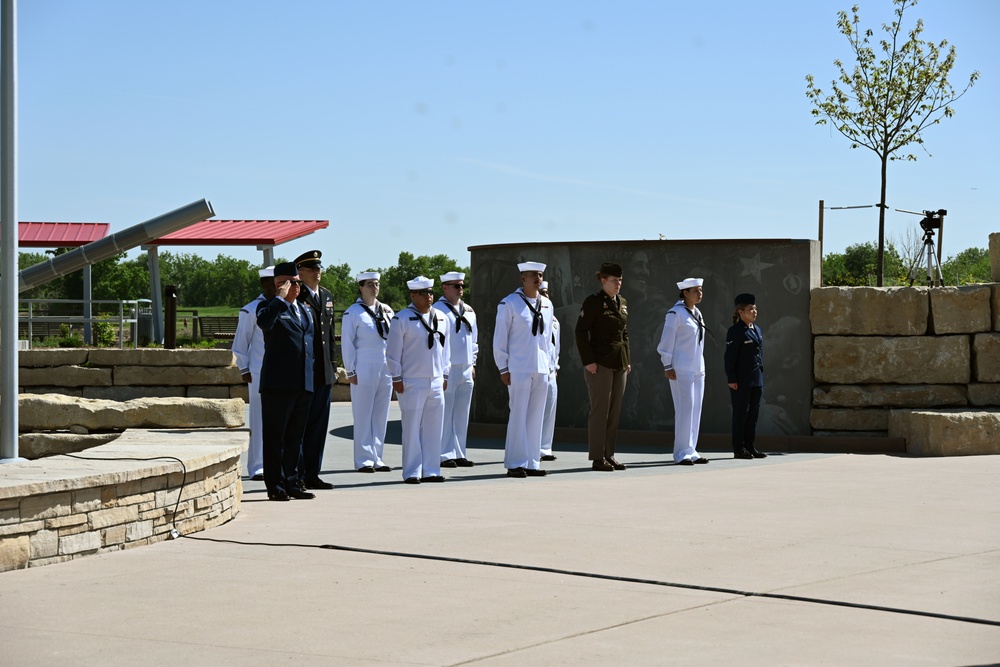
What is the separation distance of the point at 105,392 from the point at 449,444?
5818mm

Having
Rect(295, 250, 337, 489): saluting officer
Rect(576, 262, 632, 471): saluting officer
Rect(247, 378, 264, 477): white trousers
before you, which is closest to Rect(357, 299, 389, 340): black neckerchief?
Rect(247, 378, 264, 477): white trousers

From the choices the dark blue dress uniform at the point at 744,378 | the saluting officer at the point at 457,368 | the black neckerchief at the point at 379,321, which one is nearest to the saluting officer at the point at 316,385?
the black neckerchief at the point at 379,321

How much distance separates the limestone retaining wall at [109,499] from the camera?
6105 millimetres

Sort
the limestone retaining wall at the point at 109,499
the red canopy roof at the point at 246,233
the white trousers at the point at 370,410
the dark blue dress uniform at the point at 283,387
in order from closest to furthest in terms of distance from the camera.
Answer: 1. the limestone retaining wall at the point at 109,499
2. the dark blue dress uniform at the point at 283,387
3. the white trousers at the point at 370,410
4. the red canopy roof at the point at 246,233

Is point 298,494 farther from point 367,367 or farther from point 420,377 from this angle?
point 367,367

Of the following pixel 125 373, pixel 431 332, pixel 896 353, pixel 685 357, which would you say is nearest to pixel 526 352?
pixel 431 332

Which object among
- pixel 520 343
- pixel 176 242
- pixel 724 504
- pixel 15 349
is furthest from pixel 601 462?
pixel 176 242

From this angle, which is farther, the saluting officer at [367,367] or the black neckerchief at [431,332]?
the saluting officer at [367,367]

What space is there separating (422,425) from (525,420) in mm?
921

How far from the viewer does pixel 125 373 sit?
1602 centimetres

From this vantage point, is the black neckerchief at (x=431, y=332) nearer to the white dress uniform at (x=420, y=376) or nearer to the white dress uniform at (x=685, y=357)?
the white dress uniform at (x=420, y=376)

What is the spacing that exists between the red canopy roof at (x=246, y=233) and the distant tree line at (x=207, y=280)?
20.9 metres

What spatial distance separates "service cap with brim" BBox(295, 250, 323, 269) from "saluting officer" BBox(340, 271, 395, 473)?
145cm

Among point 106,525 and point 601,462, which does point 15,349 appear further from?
point 601,462
